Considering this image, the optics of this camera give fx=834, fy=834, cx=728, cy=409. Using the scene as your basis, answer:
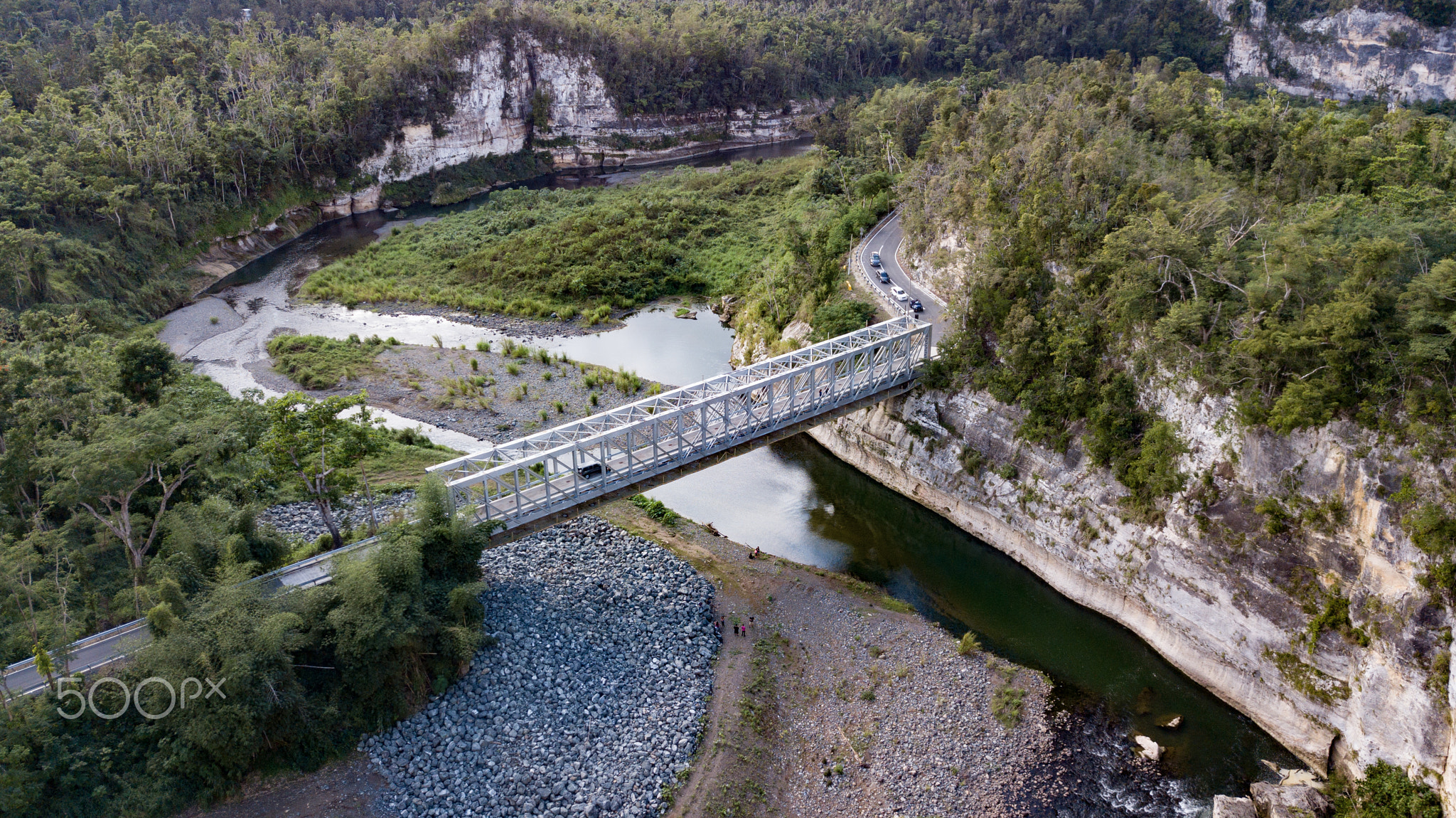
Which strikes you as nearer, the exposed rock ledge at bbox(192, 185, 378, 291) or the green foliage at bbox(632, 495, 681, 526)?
the green foliage at bbox(632, 495, 681, 526)

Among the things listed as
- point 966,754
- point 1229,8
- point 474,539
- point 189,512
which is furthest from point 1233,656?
point 1229,8

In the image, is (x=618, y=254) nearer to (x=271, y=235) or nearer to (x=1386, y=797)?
(x=271, y=235)

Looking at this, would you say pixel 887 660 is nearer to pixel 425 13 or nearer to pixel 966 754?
pixel 966 754

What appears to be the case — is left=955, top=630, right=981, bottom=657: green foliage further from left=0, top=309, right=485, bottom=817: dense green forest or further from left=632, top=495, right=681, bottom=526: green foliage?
left=0, top=309, right=485, bottom=817: dense green forest

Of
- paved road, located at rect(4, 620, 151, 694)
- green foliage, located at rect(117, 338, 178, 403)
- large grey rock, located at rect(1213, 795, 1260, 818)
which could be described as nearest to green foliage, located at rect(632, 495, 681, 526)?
paved road, located at rect(4, 620, 151, 694)

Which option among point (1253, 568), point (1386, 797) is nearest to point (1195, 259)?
point (1253, 568)

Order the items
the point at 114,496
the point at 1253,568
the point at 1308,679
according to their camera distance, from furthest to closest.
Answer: the point at 1253,568 → the point at 1308,679 → the point at 114,496
